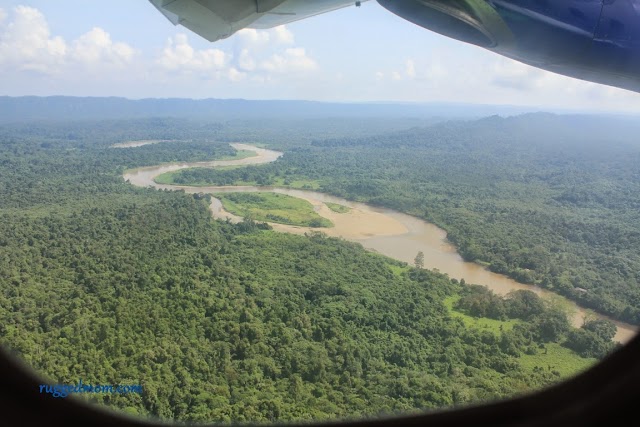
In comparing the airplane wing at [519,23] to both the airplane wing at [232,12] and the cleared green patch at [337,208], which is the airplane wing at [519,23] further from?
the cleared green patch at [337,208]

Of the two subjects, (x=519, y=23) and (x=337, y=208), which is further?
(x=337, y=208)

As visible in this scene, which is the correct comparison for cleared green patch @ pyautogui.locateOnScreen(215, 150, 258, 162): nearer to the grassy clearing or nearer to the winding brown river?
the winding brown river

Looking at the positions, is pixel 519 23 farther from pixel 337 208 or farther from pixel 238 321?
pixel 337 208

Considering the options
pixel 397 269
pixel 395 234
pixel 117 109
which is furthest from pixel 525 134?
pixel 117 109

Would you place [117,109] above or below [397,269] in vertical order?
above

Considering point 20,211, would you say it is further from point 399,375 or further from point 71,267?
point 399,375

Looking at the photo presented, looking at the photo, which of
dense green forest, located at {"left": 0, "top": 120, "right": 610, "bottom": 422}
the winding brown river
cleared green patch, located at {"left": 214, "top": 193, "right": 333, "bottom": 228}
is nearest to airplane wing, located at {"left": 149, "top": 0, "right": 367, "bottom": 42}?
dense green forest, located at {"left": 0, "top": 120, "right": 610, "bottom": 422}

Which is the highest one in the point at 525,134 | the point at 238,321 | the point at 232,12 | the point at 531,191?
the point at 232,12
